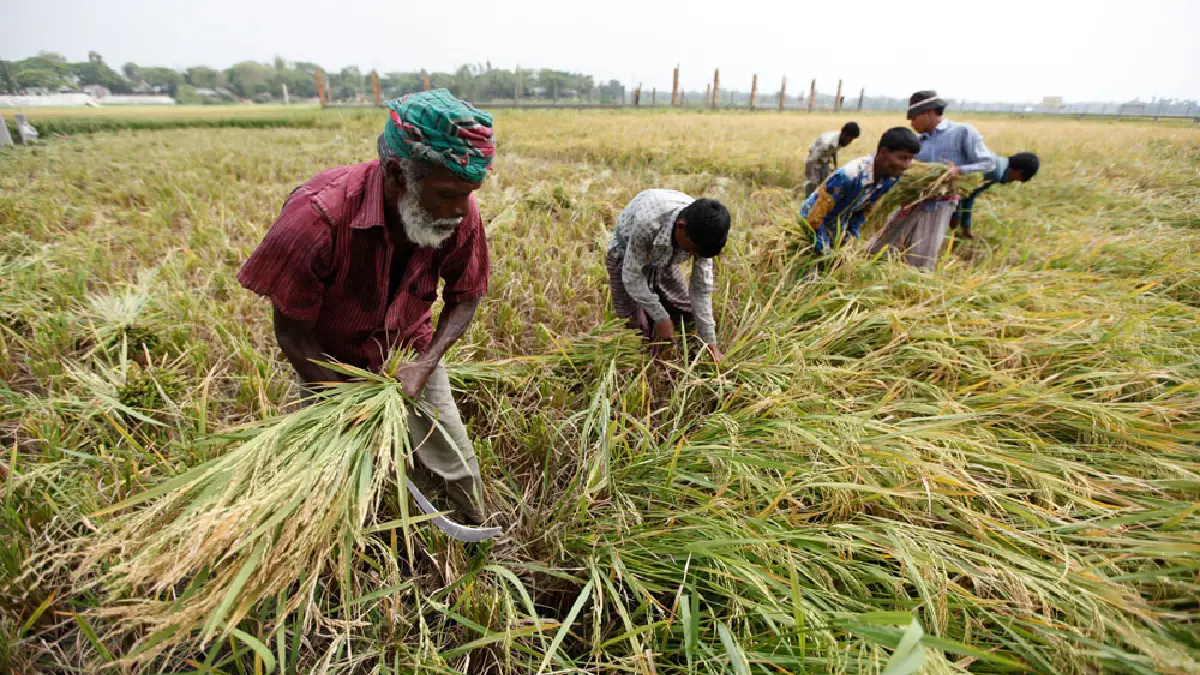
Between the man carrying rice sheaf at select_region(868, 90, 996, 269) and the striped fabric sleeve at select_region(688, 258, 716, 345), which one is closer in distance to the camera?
the striped fabric sleeve at select_region(688, 258, 716, 345)

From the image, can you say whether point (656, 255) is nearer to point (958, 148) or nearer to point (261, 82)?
point (958, 148)

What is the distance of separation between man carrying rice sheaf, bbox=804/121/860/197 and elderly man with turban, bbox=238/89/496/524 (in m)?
4.01

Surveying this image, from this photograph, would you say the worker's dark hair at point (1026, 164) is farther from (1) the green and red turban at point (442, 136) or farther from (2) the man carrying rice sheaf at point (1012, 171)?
(1) the green and red turban at point (442, 136)

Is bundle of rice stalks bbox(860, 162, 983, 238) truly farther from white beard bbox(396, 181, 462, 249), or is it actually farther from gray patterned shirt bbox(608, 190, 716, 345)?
white beard bbox(396, 181, 462, 249)

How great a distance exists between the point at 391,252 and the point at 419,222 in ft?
0.48

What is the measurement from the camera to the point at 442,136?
1.12 m

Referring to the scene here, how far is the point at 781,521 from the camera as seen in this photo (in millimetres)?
1422

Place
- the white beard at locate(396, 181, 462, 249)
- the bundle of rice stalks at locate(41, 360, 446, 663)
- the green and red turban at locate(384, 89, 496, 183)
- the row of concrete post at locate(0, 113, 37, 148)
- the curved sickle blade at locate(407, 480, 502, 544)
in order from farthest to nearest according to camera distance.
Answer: the row of concrete post at locate(0, 113, 37, 148), the curved sickle blade at locate(407, 480, 502, 544), the white beard at locate(396, 181, 462, 249), the green and red turban at locate(384, 89, 496, 183), the bundle of rice stalks at locate(41, 360, 446, 663)

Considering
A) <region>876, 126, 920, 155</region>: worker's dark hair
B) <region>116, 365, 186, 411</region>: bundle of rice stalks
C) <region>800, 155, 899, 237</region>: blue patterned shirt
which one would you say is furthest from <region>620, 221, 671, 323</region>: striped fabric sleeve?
<region>116, 365, 186, 411</region>: bundle of rice stalks

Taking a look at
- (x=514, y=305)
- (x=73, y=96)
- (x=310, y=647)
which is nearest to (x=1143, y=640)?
(x=310, y=647)

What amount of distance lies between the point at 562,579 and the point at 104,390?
1961 mm

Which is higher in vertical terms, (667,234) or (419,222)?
(419,222)

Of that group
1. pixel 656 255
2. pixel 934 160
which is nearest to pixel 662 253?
pixel 656 255

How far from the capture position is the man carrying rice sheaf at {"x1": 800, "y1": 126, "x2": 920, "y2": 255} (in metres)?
2.79
